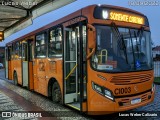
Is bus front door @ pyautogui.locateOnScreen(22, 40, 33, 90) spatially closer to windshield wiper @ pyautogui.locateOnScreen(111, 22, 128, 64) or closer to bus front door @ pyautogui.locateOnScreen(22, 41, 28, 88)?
bus front door @ pyautogui.locateOnScreen(22, 41, 28, 88)

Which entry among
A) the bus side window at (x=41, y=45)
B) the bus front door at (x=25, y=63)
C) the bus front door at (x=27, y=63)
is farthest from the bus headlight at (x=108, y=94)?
the bus front door at (x=25, y=63)

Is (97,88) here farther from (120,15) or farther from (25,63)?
(25,63)

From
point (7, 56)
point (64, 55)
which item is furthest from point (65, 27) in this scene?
point (7, 56)

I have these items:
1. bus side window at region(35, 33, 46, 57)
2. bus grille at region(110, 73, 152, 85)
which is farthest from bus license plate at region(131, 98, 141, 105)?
bus side window at region(35, 33, 46, 57)

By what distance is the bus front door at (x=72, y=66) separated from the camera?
7.18m

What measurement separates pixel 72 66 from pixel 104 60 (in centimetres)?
166

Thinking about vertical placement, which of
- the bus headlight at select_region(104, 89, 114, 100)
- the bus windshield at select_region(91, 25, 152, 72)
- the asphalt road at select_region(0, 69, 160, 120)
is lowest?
the asphalt road at select_region(0, 69, 160, 120)

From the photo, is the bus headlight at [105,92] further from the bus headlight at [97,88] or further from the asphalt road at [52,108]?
the asphalt road at [52,108]

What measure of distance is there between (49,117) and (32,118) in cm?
46

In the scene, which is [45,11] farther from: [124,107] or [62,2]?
[124,107]

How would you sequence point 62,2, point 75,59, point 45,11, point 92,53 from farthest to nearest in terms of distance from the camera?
point 45,11 < point 62,2 < point 75,59 < point 92,53

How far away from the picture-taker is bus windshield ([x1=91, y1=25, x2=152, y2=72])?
6109 mm

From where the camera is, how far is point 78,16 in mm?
6848

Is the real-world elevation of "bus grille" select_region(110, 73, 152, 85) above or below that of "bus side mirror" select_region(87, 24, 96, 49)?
below
